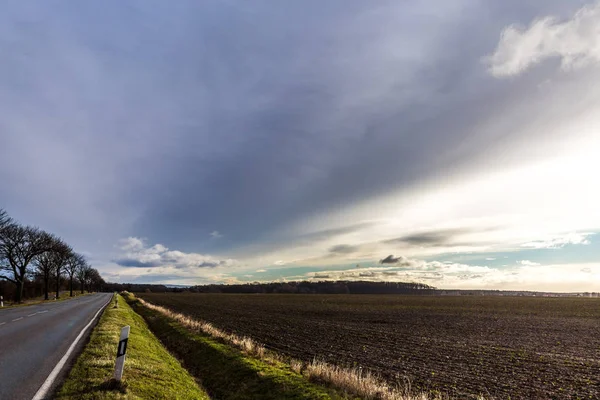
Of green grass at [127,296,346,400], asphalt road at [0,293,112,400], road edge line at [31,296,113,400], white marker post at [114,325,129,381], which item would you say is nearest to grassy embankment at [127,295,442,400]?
green grass at [127,296,346,400]

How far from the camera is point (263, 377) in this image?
35.9 feet

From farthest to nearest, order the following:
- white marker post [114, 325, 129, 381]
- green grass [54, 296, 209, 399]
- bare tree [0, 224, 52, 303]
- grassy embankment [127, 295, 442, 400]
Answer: bare tree [0, 224, 52, 303]
grassy embankment [127, 295, 442, 400]
white marker post [114, 325, 129, 381]
green grass [54, 296, 209, 399]

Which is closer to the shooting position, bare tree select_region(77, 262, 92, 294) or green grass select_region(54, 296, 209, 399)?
green grass select_region(54, 296, 209, 399)

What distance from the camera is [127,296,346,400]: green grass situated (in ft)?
31.9

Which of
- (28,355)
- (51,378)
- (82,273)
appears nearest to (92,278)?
(82,273)

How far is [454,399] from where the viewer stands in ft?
37.9

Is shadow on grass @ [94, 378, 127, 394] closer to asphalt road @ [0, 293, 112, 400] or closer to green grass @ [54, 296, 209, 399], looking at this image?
green grass @ [54, 296, 209, 399]

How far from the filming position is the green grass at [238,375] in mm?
9727

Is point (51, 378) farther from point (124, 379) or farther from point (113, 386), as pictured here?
point (113, 386)

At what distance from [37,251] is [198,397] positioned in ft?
185

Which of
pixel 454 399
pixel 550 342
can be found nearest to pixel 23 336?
pixel 454 399

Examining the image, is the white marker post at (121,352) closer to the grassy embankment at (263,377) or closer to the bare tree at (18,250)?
the grassy embankment at (263,377)

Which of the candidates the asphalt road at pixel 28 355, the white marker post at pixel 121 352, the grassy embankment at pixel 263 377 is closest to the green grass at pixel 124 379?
the white marker post at pixel 121 352

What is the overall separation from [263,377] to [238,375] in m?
1.39
